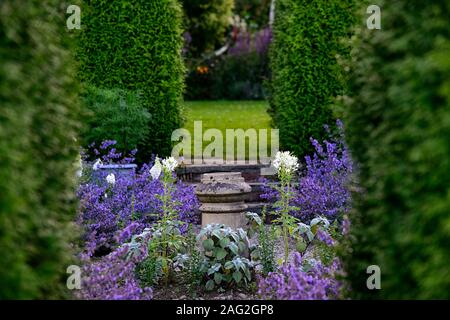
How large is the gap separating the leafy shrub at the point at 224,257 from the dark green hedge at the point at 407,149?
5.57 ft

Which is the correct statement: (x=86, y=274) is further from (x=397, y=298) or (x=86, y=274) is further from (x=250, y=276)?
(x=397, y=298)

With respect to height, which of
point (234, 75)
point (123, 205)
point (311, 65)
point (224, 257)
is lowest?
point (224, 257)

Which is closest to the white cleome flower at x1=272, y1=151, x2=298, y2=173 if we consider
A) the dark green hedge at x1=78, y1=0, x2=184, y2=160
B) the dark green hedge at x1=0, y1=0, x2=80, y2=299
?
the dark green hedge at x1=0, y1=0, x2=80, y2=299

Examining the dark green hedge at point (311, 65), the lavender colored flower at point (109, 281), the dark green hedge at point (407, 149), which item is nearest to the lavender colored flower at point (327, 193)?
the dark green hedge at point (311, 65)

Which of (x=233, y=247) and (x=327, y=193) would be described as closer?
(x=233, y=247)

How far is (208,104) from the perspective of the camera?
53.2 ft

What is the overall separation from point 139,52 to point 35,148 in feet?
18.0

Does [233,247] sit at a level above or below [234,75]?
below

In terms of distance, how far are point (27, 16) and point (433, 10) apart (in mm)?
1562

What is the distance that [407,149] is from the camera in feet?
10.1

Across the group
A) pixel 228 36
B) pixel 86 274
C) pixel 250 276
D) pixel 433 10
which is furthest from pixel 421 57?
pixel 228 36

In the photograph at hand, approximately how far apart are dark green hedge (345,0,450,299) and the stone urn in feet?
8.40

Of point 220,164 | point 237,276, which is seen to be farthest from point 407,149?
point 220,164

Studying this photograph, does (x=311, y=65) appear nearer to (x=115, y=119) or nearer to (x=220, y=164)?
(x=220, y=164)
